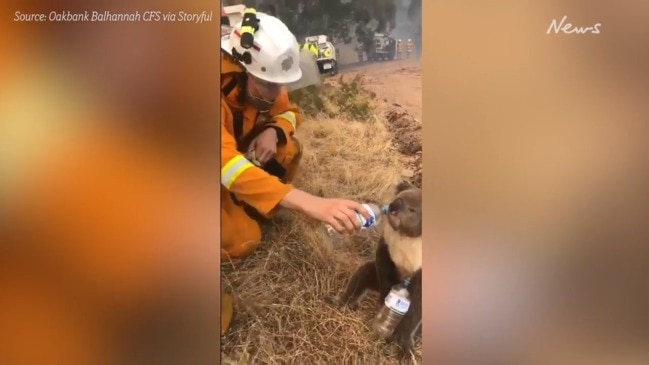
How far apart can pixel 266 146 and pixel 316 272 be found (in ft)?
0.82

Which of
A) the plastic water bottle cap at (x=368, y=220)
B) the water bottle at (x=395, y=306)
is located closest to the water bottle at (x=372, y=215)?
the plastic water bottle cap at (x=368, y=220)

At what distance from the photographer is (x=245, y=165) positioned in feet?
3.43

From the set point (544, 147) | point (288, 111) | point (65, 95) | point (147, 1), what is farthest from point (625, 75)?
point (65, 95)

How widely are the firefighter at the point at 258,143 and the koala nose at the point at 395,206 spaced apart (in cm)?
6

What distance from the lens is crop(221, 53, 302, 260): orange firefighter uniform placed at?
41.2 inches

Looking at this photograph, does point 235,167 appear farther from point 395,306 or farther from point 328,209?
point 395,306

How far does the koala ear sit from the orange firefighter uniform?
0.63 feet

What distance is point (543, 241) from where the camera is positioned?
3.40 feet

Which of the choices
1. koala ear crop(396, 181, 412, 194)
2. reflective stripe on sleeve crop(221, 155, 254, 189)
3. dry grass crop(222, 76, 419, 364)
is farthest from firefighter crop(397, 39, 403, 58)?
reflective stripe on sleeve crop(221, 155, 254, 189)

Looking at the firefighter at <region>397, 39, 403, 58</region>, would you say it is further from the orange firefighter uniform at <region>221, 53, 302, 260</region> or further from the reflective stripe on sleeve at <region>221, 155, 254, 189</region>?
the reflective stripe on sleeve at <region>221, 155, 254, 189</region>

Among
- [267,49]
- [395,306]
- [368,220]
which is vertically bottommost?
[395,306]

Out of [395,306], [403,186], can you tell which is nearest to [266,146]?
[403,186]

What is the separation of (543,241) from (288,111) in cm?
53

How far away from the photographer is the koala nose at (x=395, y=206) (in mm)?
1043
